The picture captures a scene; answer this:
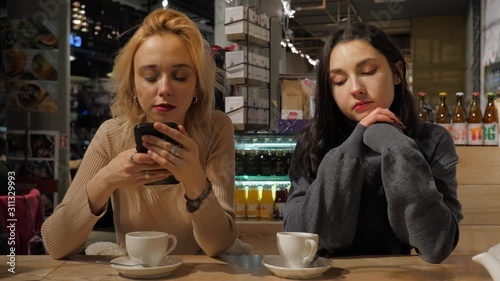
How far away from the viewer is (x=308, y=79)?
320 centimetres

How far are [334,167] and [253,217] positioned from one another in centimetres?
176

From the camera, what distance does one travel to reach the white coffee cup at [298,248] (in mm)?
1212

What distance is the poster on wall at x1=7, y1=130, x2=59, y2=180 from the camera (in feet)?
15.2

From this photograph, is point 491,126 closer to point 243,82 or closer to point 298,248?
point 243,82

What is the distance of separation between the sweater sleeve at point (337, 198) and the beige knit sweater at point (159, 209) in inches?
10.4

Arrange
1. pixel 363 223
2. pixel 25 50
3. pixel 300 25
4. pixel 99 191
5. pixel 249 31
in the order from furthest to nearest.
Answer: pixel 300 25, pixel 25 50, pixel 249 31, pixel 363 223, pixel 99 191

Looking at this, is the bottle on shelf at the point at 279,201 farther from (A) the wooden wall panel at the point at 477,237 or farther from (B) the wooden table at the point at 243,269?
(B) the wooden table at the point at 243,269

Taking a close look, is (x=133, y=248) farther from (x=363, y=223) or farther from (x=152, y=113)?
(x=363, y=223)

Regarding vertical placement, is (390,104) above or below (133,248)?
above

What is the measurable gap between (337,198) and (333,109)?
0.38 meters

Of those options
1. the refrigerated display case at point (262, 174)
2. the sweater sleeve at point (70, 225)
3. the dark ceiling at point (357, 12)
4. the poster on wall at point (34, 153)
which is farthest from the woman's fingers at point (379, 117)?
the dark ceiling at point (357, 12)

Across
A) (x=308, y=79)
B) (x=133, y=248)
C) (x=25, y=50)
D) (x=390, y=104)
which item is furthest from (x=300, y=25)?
(x=133, y=248)

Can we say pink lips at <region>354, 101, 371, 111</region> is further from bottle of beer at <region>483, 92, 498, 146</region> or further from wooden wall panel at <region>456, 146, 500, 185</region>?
bottle of beer at <region>483, 92, 498, 146</region>

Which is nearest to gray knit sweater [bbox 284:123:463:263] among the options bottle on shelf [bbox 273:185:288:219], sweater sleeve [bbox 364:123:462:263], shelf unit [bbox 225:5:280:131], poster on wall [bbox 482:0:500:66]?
sweater sleeve [bbox 364:123:462:263]
